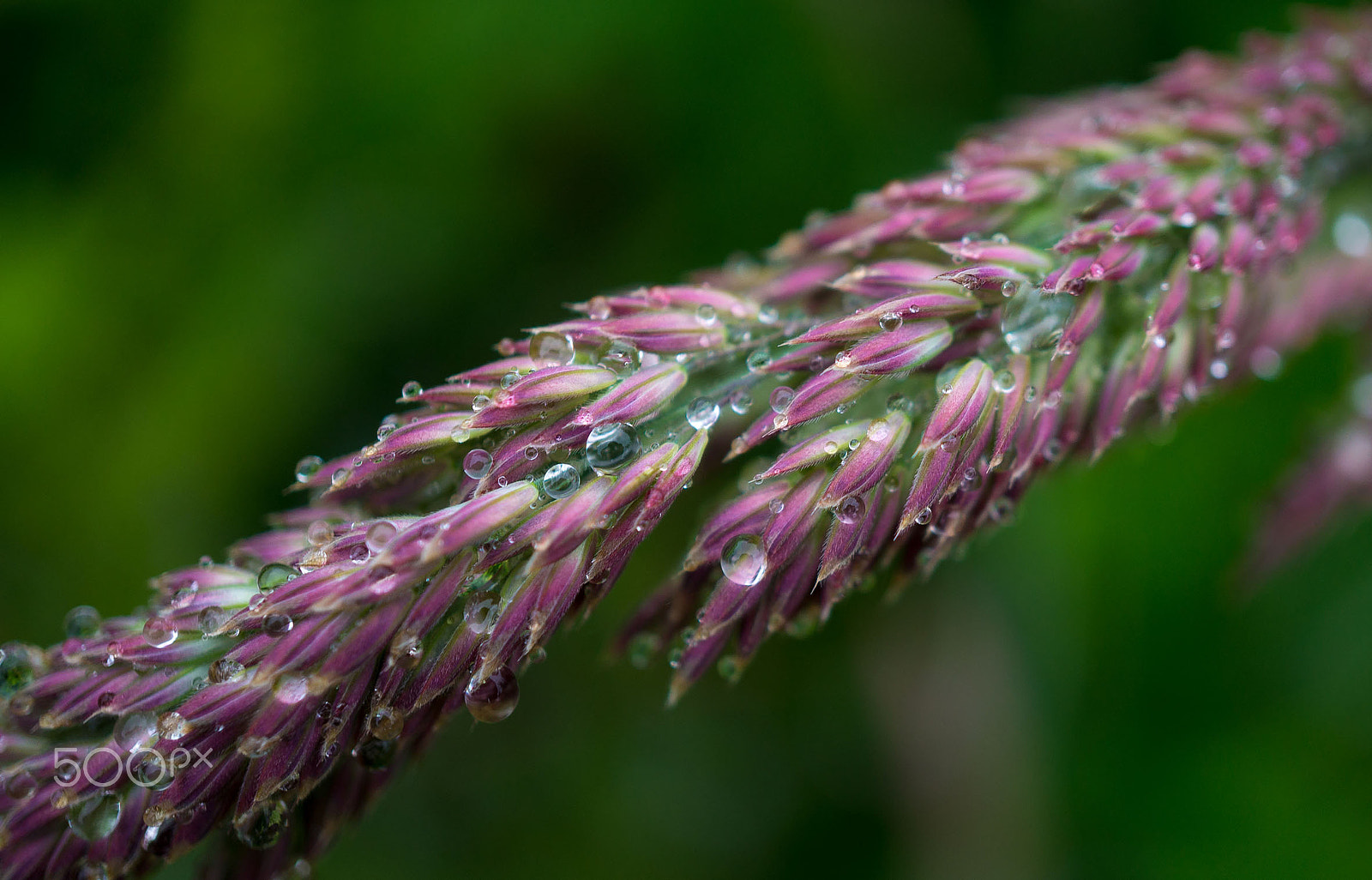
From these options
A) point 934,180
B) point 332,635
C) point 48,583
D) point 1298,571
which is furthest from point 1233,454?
point 48,583

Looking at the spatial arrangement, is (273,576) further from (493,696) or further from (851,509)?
(851,509)

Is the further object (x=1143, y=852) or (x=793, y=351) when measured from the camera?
(x=1143, y=852)

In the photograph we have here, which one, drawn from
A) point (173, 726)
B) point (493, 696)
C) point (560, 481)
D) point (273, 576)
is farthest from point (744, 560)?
point (173, 726)

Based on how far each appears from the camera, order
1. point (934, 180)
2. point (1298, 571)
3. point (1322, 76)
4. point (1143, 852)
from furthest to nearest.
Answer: point (1298, 571)
point (1143, 852)
point (1322, 76)
point (934, 180)

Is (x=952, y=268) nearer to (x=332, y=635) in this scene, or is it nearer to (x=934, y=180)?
(x=934, y=180)

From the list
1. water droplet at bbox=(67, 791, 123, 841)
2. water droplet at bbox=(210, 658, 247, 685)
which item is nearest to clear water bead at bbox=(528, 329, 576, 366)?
water droplet at bbox=(210, 658, 247, 685)

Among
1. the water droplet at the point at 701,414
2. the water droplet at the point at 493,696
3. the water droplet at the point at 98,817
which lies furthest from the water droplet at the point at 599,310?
the water droplet at the point at 98,817
